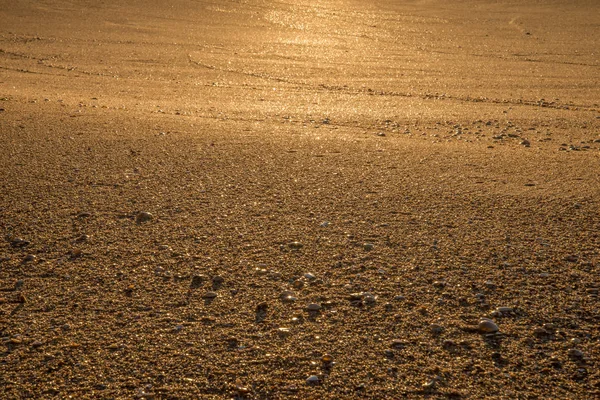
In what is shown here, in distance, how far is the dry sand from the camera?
111 inches

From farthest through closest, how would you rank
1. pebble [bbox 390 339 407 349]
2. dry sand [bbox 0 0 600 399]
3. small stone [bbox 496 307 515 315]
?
small stone [bbox 496 307 515 315] → pebble [bbox 390 339 407 349] → dry sand [bbox 0 0 600 399]

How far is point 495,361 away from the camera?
288 centimetres

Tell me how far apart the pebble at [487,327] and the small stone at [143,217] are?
→ 6.79 feet

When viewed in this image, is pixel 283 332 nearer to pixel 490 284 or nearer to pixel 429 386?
pixel 429 386

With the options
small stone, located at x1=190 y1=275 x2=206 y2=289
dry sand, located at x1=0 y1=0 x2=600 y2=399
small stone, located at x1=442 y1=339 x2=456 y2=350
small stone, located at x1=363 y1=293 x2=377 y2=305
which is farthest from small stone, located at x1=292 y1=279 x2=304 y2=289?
small stone, located at x1=442 y1=339 x2=456 y2=350

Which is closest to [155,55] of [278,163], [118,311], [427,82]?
[427,82]

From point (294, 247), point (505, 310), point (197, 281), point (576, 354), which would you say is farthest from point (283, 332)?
point (576, 354)

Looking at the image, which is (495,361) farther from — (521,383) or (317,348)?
(317,348)

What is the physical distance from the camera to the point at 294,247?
3.91 m

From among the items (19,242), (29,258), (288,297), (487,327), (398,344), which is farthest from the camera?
(19,242)

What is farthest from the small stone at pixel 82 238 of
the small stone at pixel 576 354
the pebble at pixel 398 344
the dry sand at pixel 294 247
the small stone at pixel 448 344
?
the small stone at pixel 576 354

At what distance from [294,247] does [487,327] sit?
3.97 feet

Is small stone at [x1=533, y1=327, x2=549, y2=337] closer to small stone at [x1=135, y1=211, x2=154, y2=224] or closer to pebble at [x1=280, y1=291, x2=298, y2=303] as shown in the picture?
pebble at [x1=280, y1=291, x2=298, y2=303]

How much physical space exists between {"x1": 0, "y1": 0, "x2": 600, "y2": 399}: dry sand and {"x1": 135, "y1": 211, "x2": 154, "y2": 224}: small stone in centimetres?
1
